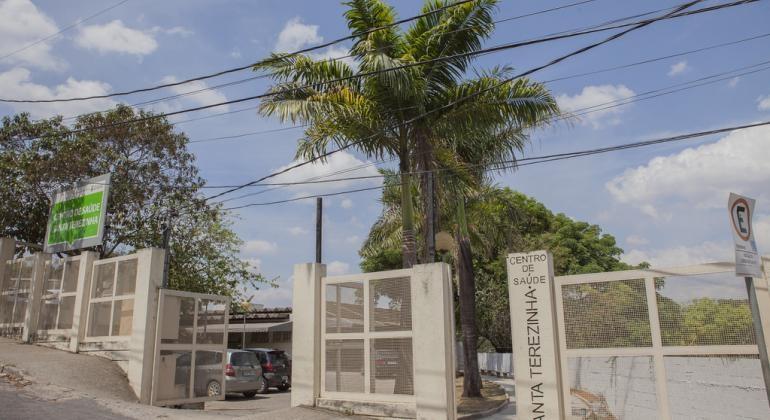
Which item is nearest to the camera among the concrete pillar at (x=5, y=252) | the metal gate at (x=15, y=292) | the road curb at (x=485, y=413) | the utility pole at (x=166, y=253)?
the utility pole at (x=166, y=253)

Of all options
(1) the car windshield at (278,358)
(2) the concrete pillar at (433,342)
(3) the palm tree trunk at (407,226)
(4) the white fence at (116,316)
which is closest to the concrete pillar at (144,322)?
(4) the white fence at (116,316)

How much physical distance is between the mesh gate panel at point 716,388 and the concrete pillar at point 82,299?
12.2m

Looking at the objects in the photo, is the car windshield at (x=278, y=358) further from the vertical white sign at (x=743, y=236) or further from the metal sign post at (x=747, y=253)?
the vertical white sign at (x=743, y=236)

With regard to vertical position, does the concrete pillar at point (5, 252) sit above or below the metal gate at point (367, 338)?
above

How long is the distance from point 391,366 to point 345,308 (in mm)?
1461

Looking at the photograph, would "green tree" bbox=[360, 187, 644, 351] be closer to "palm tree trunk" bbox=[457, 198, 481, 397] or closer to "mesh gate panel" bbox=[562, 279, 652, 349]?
"palm tree trunk" bbox=[457, 198, 481, 397]

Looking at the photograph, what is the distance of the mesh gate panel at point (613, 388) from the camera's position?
803 cm

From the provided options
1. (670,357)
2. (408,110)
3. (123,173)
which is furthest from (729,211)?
(123,173)

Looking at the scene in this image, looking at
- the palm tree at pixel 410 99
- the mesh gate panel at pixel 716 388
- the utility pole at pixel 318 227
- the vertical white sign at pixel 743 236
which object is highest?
the palm tree at pixel 410 99

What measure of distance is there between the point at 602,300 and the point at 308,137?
24.5 ft

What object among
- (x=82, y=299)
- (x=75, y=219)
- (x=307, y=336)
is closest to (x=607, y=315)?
(x=307, y=336)

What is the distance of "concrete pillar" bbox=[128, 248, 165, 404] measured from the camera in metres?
11.6

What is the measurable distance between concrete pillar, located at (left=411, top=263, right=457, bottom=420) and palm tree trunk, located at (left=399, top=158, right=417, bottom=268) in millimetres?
2656

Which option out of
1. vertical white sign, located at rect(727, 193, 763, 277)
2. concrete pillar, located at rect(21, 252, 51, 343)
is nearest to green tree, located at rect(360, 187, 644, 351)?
concrete pillar, located at rect(21, 252, 51, 343)
